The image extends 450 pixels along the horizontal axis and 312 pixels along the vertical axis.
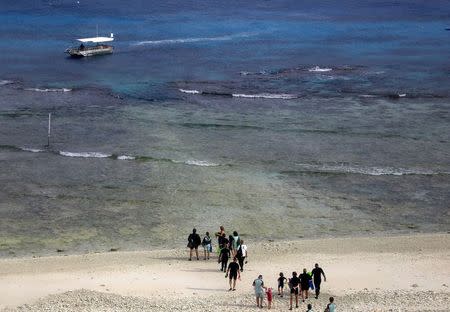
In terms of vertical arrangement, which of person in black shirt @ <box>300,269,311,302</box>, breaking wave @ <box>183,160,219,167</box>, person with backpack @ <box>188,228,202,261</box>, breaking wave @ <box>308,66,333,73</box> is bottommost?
person in black shirt @ <box>300,269,311,302</box>

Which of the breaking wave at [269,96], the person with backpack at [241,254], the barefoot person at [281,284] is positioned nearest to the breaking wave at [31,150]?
the breaking wave at [269,96]

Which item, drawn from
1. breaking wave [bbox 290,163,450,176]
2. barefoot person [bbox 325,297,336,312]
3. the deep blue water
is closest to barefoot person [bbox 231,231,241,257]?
barefoot person [bbox 325,297,336,312]

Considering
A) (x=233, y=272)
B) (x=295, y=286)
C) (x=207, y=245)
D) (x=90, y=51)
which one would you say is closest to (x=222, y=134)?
(x=207, y=245)

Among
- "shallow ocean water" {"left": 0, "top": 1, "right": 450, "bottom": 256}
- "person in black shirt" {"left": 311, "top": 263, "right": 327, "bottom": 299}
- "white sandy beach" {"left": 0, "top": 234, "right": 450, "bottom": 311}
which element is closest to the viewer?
"white sandy beach" {"left": 0, "top": 234, "right": 450, "bottom": 311}

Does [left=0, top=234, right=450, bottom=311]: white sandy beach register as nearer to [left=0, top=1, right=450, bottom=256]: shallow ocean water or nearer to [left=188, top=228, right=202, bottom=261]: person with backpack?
[left=188, top=228, right=202, bottom=261]: person with backpack

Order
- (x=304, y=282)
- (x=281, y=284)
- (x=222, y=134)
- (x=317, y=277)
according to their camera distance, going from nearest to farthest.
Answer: (x=304, y=282) → (x=281, y=284) → (x=317, y=277) → (x=222, y=134)

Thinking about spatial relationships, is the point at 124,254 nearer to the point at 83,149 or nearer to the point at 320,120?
→ the point at 83,149

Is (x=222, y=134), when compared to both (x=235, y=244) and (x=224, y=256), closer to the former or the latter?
(x=235, y=244)
